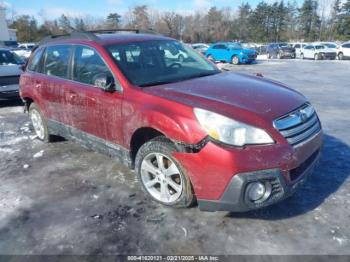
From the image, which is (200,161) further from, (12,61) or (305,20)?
(305,20)

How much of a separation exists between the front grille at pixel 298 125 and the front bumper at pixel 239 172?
0.10 meters

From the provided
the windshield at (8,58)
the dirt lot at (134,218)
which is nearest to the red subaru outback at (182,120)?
the dirt lot at (134,218)

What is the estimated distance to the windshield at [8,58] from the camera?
386 inches

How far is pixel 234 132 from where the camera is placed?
9.42ft

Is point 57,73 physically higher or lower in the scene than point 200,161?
higher

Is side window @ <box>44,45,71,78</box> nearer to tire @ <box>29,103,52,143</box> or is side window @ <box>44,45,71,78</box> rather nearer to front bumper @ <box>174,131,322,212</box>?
tire @ <box>29,103,52,143</box>

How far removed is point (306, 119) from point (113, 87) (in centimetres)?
206

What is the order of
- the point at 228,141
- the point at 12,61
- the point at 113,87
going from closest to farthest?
1. the point at 228,141
2. the point at 113,87
3. the point at 12,61

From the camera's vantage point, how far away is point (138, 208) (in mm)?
3553

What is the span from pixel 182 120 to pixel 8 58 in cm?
886

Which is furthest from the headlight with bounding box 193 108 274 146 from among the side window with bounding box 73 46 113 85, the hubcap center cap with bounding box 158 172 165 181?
the side window with bounding box 73 46 113 85

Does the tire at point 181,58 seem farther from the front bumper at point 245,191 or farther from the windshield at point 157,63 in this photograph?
the front bumper at point 245,191

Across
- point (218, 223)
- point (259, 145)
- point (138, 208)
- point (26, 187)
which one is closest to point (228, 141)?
point (259, 145)

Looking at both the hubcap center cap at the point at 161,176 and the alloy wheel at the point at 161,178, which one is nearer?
the alloy wheel at the point at 161,178
